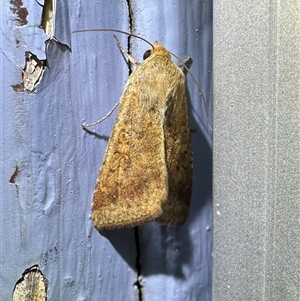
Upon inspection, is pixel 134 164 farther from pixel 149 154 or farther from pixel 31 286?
pixel 31 286

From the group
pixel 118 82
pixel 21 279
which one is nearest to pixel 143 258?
pixel 21 279

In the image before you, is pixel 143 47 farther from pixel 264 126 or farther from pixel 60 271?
pixel 60 271

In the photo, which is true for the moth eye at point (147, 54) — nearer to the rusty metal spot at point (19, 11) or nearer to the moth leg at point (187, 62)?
the moth leg at point (187, 62)

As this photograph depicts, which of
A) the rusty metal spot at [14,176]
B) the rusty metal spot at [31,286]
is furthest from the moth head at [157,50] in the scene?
the rusty metal spot at [31,286]

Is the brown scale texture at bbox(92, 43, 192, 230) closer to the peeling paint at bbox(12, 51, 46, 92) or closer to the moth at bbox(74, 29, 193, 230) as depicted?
the moth at bbox(74, 29, 193, 230)

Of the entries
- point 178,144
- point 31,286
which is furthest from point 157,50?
point 31,286

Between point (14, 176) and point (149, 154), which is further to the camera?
point (149, 154)
